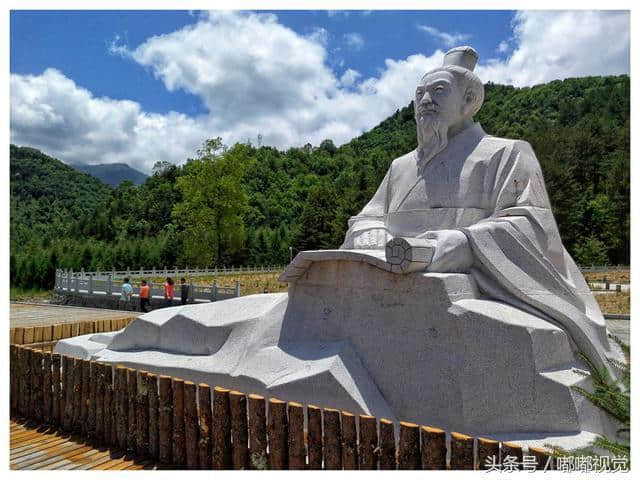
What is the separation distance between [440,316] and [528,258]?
104 cm

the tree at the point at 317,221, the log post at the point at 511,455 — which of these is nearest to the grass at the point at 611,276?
the tree at the point at 317,221

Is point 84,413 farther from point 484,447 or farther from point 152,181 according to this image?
point 152,181

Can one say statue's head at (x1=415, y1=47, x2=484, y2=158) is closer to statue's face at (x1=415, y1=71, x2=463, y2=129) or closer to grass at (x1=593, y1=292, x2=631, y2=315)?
statue's face at (x1=415, y1=71, x2=463, y2=129)

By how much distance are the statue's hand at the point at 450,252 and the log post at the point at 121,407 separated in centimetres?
271

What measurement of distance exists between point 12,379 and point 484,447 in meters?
4.89

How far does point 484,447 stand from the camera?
266 cm

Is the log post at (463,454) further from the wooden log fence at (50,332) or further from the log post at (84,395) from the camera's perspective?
the wooden log fence at (50,332)

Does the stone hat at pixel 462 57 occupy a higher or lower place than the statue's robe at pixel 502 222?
higher

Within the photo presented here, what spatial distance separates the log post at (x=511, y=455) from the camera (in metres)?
2.60

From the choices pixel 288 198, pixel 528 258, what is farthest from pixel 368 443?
pixel 288 198

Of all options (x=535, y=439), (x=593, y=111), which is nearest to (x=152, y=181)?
(x=593, y=111)

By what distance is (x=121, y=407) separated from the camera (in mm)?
4043

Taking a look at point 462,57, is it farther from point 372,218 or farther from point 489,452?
point 489,452

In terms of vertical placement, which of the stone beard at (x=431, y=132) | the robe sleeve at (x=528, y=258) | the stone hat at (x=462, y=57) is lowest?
the robe sleeve at (x=528, y=258)
